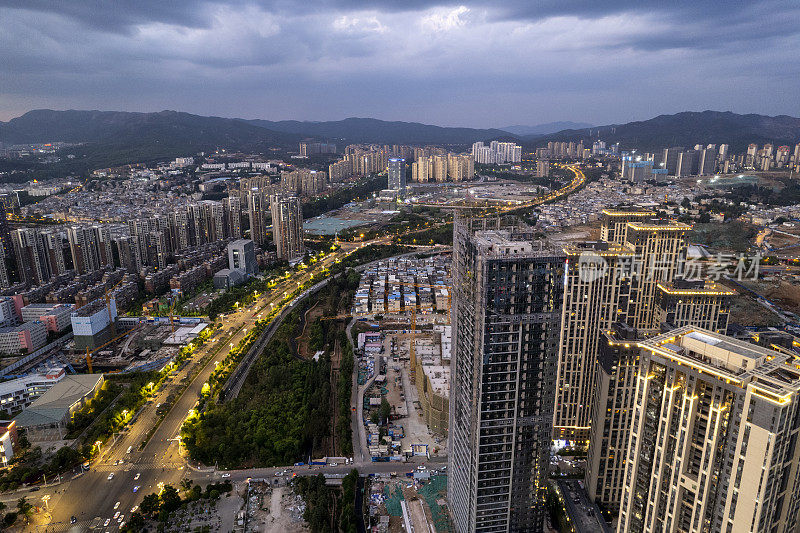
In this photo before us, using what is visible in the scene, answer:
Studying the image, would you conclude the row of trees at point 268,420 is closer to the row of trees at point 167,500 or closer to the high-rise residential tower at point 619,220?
the row of trees at point 167,500

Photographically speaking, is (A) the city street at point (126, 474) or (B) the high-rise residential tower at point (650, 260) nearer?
(A) the city street at point (126, 474)

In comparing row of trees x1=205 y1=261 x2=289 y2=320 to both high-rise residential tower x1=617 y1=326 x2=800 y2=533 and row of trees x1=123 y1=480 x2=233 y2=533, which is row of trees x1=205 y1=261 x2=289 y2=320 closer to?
row of trees x1=123 y1=480 x2=233 y2=533

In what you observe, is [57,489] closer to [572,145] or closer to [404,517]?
[404,517]

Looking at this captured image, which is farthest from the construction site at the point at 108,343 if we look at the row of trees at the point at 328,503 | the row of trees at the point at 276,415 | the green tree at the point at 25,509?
the row of trees at the point at 328,503

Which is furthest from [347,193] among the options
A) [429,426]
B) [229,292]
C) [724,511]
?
[724,511]

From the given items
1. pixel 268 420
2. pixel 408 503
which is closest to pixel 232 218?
pixel 268 420

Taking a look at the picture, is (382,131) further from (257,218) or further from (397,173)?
(257,218)

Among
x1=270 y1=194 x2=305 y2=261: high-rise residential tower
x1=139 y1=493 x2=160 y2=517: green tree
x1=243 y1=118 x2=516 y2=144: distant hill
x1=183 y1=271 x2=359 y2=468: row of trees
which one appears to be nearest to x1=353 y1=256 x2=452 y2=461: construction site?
x1=183 y1=271 x2=359 y2=468: row of trees
